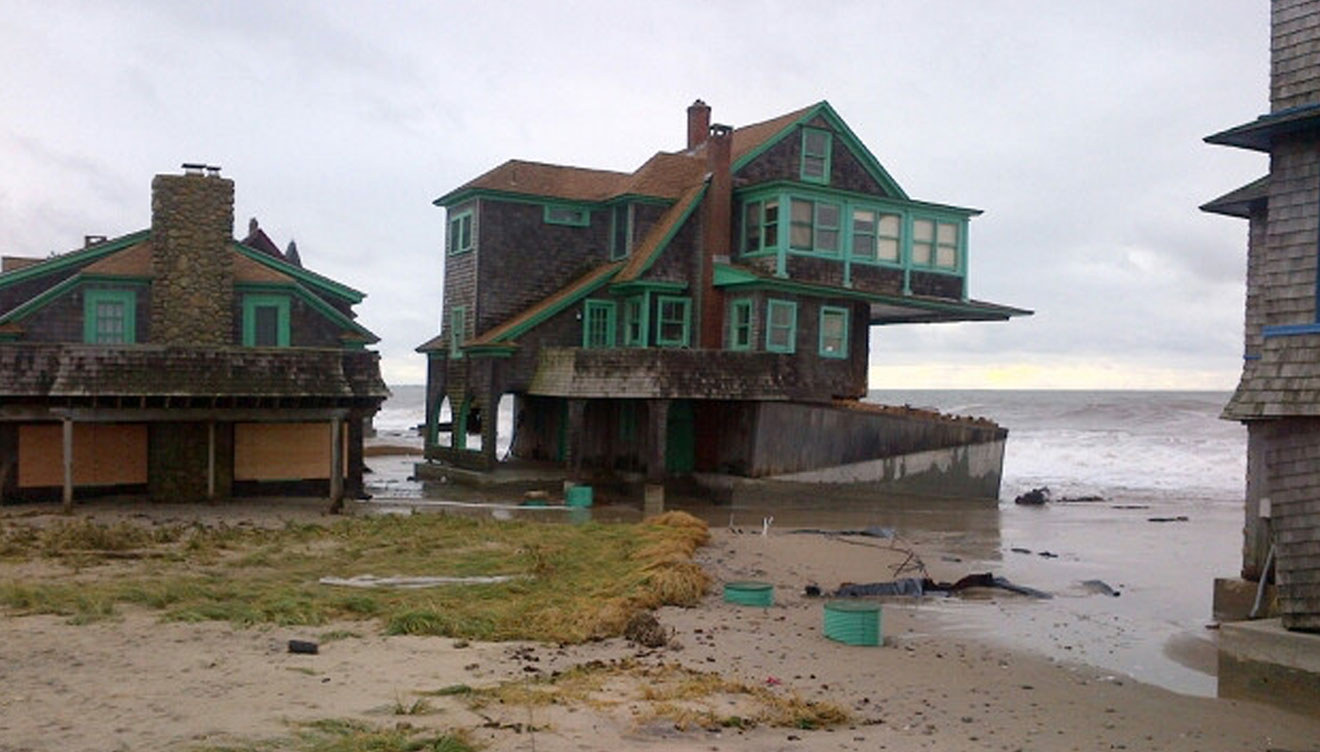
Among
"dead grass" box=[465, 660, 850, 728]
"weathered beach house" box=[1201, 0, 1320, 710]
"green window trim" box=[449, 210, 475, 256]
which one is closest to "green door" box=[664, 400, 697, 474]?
"green window trim" box=[449, 210, 475, 256]

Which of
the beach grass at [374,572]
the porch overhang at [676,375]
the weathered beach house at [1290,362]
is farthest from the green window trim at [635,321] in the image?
the weathered beach house at [1290,362]

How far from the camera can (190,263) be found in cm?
2602

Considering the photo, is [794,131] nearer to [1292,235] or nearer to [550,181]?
[550,181]

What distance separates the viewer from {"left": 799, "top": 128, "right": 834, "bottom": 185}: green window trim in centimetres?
3466

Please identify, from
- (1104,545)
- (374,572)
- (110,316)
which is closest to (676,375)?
(1104,545)

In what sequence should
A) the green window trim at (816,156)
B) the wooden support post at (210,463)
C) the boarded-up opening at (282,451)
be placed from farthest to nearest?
the green window trim at (816,156) → the boarded-up opening at (282,451) → the wooden support post at (210,463)

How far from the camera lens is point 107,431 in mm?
25469

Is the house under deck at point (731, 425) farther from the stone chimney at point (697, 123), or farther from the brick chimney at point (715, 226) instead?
the stone chimney at point (697, 123)

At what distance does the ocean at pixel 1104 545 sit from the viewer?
46.4ft

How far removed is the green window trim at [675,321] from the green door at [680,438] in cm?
176

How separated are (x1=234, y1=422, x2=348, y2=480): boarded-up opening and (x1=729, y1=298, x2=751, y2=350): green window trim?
35.9 feet

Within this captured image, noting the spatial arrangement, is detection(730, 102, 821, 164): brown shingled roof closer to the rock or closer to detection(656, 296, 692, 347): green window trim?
detection(656, 296, 692, 347): green window trim

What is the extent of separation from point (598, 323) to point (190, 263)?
11.9 metres

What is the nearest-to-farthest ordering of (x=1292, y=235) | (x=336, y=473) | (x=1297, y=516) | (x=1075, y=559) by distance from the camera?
(x=1297, y=516) → (x=1292, y=235) → (x=1075, y=559) → (x=336, y=473)
